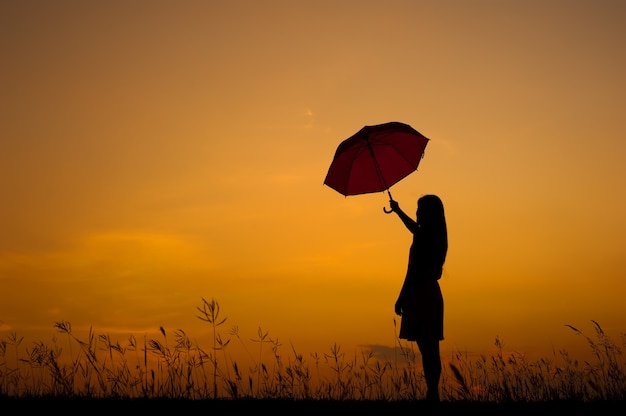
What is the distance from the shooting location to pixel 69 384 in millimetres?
8484

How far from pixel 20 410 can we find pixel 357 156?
493 cm

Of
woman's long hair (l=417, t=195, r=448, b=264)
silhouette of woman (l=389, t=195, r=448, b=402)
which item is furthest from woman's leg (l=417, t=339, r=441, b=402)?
woman's long hair (l=417, t=195, r=448, b=264)

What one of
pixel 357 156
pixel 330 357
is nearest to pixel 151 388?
pixel 330 357

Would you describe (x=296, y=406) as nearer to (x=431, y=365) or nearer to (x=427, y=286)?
Result: (x=431, y=365)

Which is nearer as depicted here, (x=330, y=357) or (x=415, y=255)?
(x=415, y=255)

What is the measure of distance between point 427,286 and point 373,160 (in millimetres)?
1893

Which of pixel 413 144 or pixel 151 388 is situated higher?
pixel 413 144

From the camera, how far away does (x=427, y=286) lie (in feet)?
24.6

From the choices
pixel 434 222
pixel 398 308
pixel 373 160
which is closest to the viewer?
pixel 434 222

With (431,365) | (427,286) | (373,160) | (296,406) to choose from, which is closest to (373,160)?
(373,160)

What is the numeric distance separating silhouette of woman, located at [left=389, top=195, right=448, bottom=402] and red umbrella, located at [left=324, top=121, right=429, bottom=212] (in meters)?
1.04

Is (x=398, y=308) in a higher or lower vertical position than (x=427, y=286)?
lower

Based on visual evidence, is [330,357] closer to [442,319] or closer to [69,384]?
[442,319]

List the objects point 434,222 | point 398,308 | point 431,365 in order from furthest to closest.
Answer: point 398,308 < point 431,365 < point 434,222
